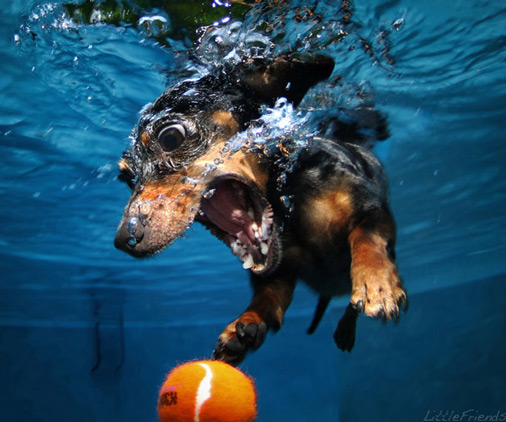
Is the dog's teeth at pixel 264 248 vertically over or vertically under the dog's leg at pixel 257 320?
over

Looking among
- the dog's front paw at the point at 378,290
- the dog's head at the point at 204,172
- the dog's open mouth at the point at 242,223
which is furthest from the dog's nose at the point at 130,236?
the dog's front paw at the point at 378,290

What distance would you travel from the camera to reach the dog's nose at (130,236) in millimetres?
2746

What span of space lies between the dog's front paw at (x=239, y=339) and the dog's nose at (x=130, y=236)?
0.87 m

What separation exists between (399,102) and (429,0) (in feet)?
8.62

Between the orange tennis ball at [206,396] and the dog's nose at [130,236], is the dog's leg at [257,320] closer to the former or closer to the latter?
the orange tennis ball at [206,396]

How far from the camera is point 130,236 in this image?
9.00 ft

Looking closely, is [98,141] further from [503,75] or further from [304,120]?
[503,75]

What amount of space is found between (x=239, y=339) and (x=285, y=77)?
2470mm

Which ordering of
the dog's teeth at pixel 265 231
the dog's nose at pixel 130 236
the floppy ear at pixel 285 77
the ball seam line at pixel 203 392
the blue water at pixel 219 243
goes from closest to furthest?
1. the ball seam line at pixel 203 392
2. the dog's nose at pixel 130 236
3. the dog's teeth at pixel 265 231
4. the floppy ear at pixel 285 77
5. the blue water at pixel 219 243

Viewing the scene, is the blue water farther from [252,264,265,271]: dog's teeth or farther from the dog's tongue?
the dog's tongue

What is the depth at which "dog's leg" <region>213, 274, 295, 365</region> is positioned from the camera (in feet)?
9.09

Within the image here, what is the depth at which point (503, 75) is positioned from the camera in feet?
23.3

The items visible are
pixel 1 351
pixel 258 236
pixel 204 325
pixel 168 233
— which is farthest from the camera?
pixel 204 325

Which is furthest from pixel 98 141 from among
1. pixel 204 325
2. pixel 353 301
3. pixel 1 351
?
pixel 204 325
